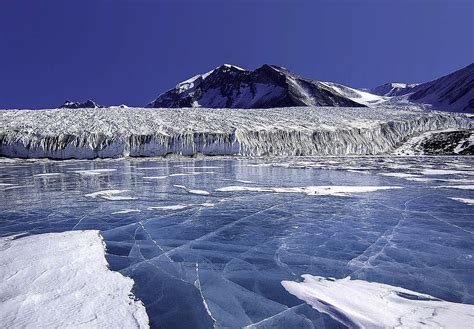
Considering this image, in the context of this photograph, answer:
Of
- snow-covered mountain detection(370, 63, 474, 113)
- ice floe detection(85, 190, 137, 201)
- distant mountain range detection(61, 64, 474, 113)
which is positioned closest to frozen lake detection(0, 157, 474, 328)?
ice floe detection(85, 190, 137, 201)

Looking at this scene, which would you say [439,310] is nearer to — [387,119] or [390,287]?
[390,287]

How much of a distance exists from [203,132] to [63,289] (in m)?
38.1

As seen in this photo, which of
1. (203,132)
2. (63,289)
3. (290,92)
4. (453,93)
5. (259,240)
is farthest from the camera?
(290,92)

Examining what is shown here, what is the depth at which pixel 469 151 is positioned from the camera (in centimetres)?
4041

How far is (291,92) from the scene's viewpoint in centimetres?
12431

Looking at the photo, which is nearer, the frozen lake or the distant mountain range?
the frozen lake

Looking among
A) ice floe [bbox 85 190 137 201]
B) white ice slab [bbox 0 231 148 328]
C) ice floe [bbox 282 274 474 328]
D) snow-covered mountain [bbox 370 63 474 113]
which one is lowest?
ice floe [bbox 282 274 474 328]

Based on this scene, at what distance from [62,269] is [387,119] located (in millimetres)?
54268

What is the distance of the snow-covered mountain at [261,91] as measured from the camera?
408 feet

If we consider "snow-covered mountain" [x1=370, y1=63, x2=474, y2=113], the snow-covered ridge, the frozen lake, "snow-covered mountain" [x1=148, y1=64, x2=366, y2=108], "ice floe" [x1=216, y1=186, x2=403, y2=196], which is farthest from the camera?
"snow-covered mountain" [x1=148, y1=64, x2=366, y2=108]

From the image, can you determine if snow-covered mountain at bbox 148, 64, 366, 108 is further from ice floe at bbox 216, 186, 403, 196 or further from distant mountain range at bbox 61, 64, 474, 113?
ice floe at bbox 216, 186, 403, 196

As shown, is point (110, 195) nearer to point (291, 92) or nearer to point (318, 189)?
point (318, 189)

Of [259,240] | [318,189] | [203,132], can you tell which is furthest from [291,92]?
[259,240]

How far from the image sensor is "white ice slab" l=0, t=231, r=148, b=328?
3881 millimetres
